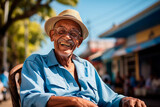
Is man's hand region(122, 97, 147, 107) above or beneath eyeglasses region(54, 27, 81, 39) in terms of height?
beneath

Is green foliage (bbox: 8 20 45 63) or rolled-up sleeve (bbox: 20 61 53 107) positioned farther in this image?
green foliage (bbox: 8 20 45 63)

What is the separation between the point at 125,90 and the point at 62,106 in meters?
9.53

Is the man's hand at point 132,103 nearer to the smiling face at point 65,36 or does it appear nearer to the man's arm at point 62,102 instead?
the man's arm at point 62,102


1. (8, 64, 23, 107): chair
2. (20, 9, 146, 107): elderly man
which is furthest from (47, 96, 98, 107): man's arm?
(8, 64, 23, 107): chair

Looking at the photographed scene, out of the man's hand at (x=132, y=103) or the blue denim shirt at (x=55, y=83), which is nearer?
the blue denim shirt at (x=55, y=83)

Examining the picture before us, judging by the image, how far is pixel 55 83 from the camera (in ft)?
5.17

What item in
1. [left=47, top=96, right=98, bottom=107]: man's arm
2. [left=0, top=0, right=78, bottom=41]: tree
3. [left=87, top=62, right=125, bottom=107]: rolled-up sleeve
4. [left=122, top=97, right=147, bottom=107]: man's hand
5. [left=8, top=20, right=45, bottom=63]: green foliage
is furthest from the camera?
[left=8, top=20, right=45, bottom=63]: green foliage

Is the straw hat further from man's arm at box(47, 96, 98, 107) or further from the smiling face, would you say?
man's arm at box(47, 96, 98, 107)

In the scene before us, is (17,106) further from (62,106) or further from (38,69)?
(62,106)

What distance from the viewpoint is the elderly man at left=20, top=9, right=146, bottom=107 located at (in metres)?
1.38

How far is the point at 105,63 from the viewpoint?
18.6 m

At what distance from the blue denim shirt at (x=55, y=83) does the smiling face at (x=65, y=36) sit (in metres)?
0.11

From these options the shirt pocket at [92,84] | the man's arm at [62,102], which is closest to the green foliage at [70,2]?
the shirt pocket at [92,84]

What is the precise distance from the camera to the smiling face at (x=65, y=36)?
5.81 ft
